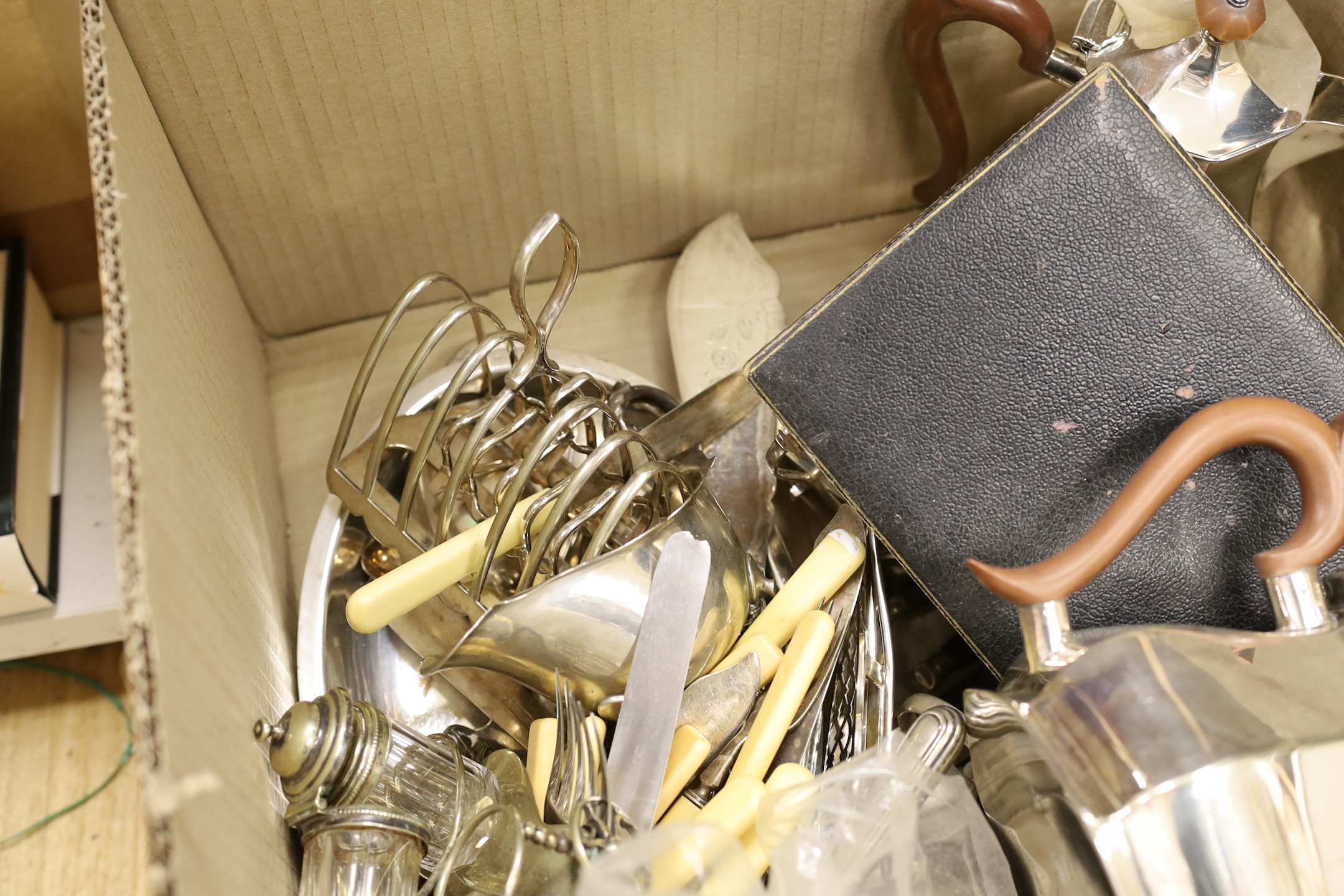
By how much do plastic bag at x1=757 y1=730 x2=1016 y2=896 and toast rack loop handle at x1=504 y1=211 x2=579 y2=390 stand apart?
0.20 meters

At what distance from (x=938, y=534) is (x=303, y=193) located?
362mm

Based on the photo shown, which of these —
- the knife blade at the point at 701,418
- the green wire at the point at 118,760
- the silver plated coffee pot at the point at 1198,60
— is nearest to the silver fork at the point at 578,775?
the knife blade at the point at 701,418

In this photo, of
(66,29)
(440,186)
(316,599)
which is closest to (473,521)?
(316,599)

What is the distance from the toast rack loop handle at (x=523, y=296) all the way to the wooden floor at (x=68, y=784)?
317mm

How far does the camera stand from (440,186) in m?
0.52

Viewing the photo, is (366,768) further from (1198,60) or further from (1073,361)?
(1198,60)

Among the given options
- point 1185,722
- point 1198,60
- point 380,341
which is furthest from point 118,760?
point 1198,60

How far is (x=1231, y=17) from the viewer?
443 millimetres

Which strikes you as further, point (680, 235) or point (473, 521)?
point (680, 235)

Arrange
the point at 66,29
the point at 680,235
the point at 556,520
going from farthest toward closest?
1. the point at 680,235
2. the point at 66,29
3. the point at 556,520

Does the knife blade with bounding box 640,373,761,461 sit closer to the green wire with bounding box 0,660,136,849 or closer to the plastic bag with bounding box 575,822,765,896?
the plastic bag with bounding box 575,822,765,896

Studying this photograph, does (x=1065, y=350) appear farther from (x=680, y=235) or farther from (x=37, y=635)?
(x=37, y=635)

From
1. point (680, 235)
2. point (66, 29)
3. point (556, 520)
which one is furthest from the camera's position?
point (680, 235)

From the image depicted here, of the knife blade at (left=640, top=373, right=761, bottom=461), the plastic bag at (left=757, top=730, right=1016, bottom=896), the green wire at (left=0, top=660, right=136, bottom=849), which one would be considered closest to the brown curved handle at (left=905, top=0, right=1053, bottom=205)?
the knife blade at (left=640, top=373, right=761, bottom=461)
